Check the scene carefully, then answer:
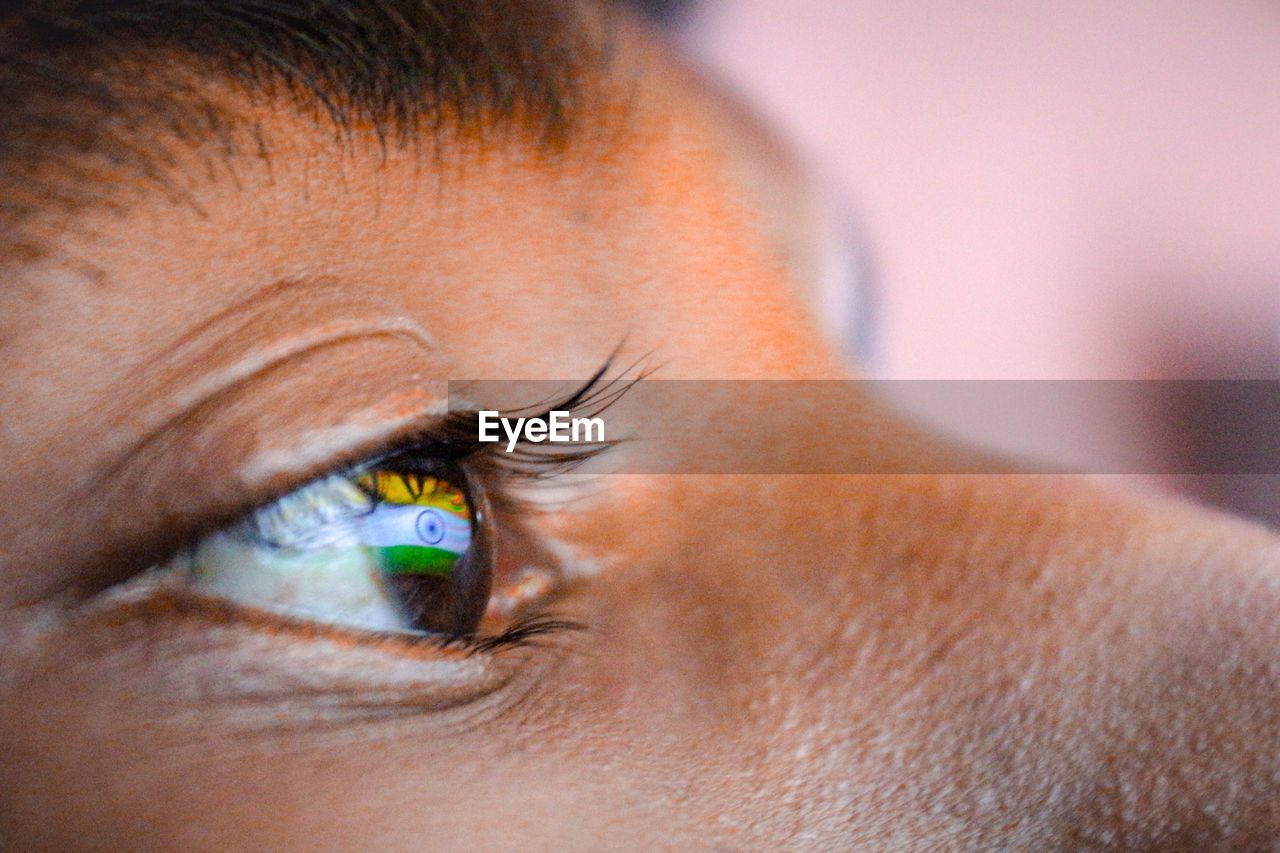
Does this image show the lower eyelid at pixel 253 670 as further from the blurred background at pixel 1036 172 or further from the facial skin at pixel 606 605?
the blurred background at pixel 1036 172

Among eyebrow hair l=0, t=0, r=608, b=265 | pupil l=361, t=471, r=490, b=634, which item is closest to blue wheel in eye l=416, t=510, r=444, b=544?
pupil l=361, t=471, r=490, b=634

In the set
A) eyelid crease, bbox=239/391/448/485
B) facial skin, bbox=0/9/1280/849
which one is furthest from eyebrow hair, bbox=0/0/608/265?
eyelid crease, bbox=239/391/448/485

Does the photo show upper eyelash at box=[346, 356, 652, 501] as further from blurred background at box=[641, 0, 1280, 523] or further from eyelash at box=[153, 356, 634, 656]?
blurred background at box=[641, 0, 1280, 523]

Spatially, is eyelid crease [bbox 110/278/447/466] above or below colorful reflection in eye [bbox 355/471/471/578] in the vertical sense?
above

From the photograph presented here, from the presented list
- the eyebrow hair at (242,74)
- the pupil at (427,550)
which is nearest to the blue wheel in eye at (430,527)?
the pupil at (427,550)

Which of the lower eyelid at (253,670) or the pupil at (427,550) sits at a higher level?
the pupil at (427,550)

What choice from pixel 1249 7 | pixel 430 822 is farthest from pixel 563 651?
pixel 1249 7

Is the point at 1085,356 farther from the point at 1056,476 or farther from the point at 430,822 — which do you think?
the point at 430,822

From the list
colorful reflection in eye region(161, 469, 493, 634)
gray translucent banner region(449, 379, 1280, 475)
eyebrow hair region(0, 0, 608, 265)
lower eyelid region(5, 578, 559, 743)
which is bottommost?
lower eyelid region(5, 578, 559, 743)
